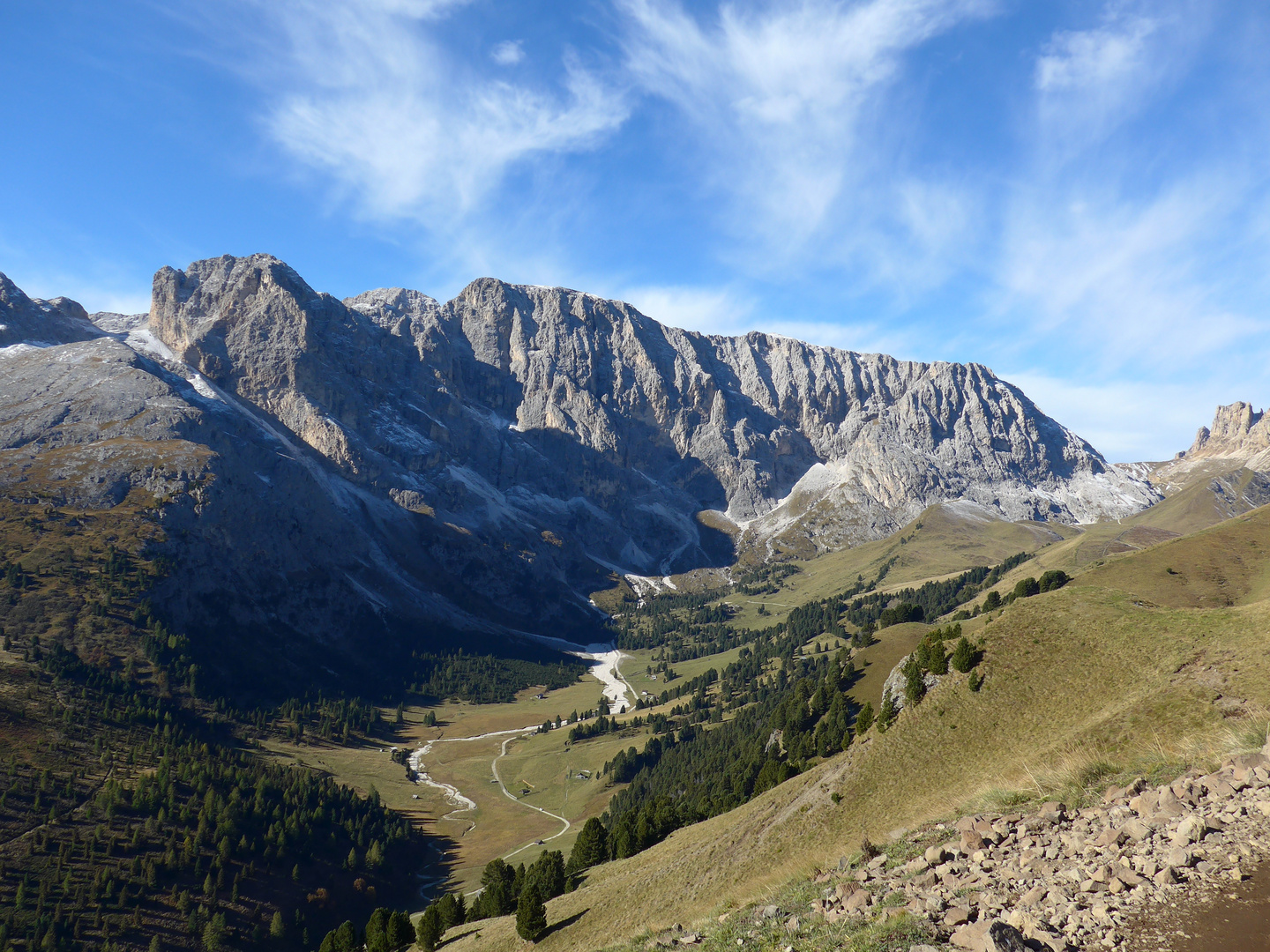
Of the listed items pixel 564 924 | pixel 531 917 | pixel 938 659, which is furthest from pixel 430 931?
pixel 938 659

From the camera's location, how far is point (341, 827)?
5974 inches

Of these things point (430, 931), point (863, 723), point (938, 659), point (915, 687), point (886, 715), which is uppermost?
point (938, 659)

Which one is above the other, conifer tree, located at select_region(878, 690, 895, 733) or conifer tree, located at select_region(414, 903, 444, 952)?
conifer tree, located at select_region(878, 690, 895, 733)

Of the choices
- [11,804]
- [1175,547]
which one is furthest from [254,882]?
[1175,547]

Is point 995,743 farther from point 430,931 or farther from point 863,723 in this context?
point 430,931

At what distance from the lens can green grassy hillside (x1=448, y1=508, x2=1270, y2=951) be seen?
31062 mm

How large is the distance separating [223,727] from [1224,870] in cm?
23699

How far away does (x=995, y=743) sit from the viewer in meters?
43.0

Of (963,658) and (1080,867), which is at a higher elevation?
(963,658)

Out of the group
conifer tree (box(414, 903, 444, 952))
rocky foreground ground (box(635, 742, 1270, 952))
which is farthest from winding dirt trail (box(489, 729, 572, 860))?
rocky foreground ground (box(635, 742, 1270, 952))

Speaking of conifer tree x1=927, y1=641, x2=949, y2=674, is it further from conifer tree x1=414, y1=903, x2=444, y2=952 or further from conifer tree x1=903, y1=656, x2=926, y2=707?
Answer: conifer tree x1=414, y1=903, x2=444, y2=952

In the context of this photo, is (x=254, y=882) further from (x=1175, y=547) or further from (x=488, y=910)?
(x=1175, y=547)

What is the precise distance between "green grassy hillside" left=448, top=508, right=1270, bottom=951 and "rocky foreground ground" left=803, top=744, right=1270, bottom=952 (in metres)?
5.57

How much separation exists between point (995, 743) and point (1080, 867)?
31.6 m
